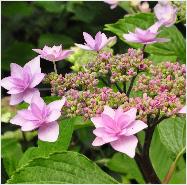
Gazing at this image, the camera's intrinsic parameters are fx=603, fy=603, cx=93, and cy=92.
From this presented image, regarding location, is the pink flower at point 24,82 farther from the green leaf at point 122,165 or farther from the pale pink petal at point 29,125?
the green leaf at point 122,165

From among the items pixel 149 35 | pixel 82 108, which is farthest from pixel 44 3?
pixel 82 108

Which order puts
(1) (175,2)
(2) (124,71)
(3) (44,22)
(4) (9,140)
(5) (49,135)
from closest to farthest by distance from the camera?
(5) (49,135) → (2) (124,71) → (1) (175,2) → (4) (9,140) → (3) (44,22)

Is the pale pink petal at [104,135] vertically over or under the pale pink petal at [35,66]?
under

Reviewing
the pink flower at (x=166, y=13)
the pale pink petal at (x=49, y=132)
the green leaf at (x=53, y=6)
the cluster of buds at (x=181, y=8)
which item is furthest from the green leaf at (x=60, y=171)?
the green leaf at (x=53, y=6)

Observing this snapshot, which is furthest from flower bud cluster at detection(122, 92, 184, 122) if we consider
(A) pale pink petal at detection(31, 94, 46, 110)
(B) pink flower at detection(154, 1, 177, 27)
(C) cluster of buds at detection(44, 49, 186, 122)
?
(B) pink flower at detection(154, 1, 177, 27)

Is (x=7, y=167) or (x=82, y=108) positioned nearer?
(x=82, y=108)

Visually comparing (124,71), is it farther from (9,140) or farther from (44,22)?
(44,22)
